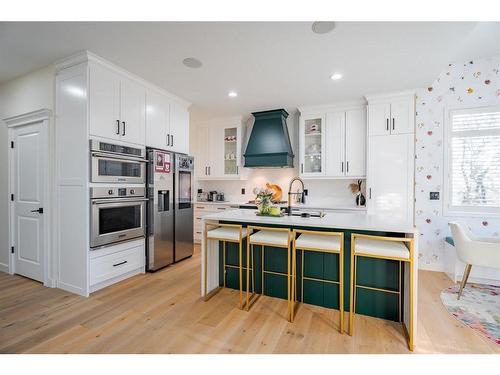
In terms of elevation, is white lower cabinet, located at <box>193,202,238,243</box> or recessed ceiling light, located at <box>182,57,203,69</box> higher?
recessed ceiling light, located at <box>182,57,203,69</box>

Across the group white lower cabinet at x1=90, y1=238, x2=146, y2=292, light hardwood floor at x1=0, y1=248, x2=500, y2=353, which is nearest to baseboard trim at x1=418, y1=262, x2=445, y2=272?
light hardwood floor at x1=0, y1=248, x2=500, y2=353

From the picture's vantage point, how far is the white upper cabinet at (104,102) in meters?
2.58

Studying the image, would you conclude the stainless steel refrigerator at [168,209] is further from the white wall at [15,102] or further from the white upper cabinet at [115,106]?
the white wall at [15,102]

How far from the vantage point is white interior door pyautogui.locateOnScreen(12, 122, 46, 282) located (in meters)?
2.87

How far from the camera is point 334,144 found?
4023 mm

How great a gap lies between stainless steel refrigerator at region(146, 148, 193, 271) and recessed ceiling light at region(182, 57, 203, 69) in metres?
1.19

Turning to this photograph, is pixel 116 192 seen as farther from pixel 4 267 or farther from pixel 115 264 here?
pixel 4 267

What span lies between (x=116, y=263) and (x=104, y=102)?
1.88 meters

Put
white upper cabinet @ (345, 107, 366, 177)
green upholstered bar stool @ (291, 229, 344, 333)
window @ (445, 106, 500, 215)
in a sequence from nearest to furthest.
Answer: green upholstered bar stool @ (291, 229, 344, 333) → window @ (445, 106, 500, 215) → white upper cabinet @ (345, 107, 366, 177)

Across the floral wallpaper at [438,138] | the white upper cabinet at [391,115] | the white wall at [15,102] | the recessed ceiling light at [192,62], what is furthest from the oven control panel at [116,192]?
the floral wallpaper at [438,138]

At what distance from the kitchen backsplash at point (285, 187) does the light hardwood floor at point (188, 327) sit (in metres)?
1.94

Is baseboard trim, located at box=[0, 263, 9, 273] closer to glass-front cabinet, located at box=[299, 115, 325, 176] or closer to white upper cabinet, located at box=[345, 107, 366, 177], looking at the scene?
glass-front cabinet, located at box=[299, 115, 325, 176]
